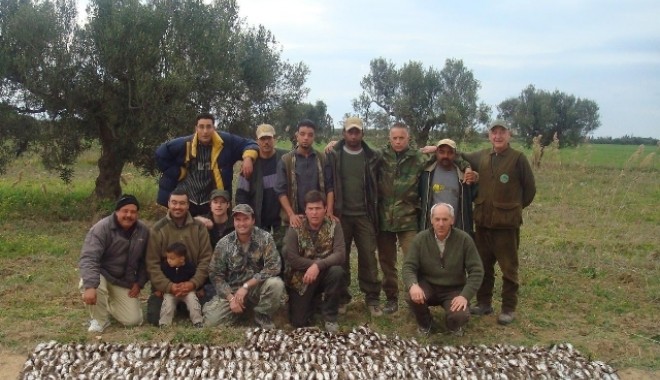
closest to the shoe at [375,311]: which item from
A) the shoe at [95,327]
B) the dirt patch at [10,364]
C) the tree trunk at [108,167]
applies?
the shoe at [95,327]

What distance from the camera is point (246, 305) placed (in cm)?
790

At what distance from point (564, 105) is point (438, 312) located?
3557 cm

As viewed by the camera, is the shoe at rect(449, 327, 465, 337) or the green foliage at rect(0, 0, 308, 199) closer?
the shoe at rect(449, 327, 465, 337)

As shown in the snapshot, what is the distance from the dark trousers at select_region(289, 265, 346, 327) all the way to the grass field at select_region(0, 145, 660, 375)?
1.00ft

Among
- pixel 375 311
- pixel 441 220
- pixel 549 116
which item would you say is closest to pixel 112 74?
pixel 375 311

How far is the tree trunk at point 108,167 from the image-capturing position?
14016mm

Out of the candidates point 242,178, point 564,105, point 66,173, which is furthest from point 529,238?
point 564,105

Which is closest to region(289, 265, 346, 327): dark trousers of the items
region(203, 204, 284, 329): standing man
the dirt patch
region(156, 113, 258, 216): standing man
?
region(203, 204, 284, 329): standing man

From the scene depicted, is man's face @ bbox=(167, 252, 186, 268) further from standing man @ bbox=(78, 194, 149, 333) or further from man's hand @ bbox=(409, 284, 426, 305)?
man's hand @ bbox=(409, 284, 426, 305)

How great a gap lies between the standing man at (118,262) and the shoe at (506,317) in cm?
487

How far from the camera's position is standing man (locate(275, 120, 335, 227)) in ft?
25.8

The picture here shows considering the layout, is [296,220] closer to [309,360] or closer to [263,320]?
[263,320]

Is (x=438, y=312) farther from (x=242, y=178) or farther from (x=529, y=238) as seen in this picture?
(x=529, y=238)

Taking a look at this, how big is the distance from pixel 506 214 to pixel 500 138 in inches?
39.7
